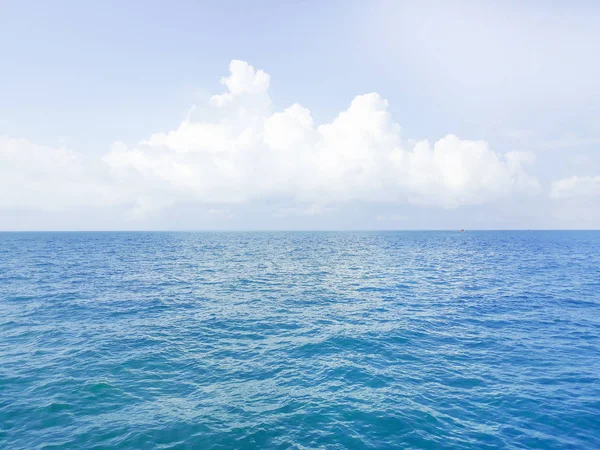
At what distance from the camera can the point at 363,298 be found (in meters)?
41.6

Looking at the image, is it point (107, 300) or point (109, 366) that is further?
point (107, 300)

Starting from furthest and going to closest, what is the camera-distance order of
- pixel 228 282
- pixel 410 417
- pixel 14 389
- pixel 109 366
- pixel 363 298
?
pixel 228 282 < pixel 363 298 < pixel 109 366 < pixel 14 389 < pixel 410 417

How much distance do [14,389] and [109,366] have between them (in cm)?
500

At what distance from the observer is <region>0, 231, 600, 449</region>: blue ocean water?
49.5 ft

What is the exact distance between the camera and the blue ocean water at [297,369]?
15.1 meters

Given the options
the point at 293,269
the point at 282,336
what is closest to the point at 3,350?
the point at 282,336

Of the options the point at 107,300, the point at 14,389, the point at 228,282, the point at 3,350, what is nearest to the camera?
the point at 14,389

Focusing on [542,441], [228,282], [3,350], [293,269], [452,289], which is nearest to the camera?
[542,441]

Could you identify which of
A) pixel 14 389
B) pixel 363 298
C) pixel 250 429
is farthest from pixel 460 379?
pixel 14 389

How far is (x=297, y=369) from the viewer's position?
70.4 feet

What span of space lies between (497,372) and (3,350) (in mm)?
37764

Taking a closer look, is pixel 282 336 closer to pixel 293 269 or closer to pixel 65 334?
pixel 65 334

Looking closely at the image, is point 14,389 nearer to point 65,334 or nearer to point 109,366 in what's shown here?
point 109,366

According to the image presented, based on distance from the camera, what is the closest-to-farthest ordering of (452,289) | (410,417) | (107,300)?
(410,417), (107,300), (452,289)
